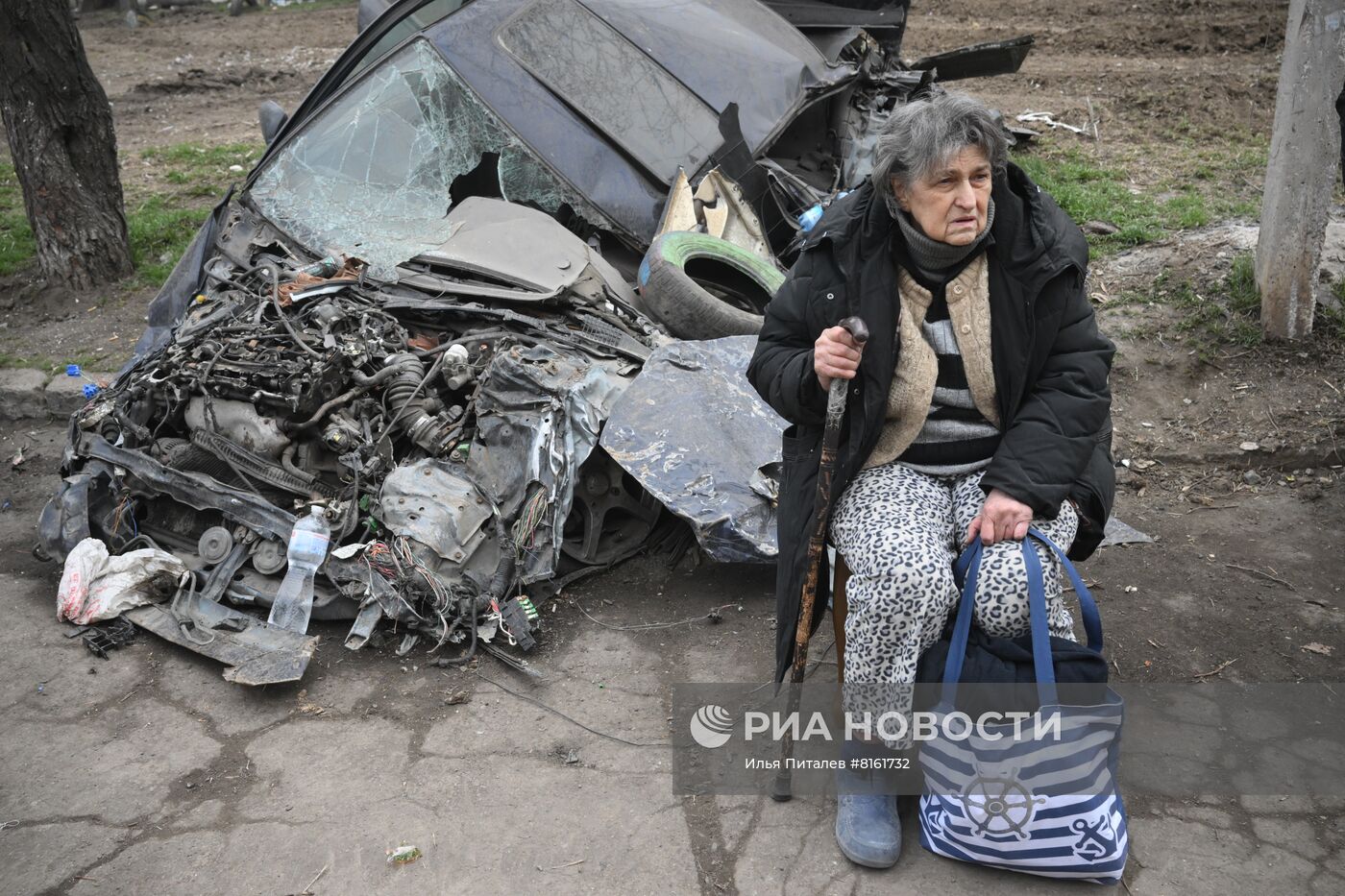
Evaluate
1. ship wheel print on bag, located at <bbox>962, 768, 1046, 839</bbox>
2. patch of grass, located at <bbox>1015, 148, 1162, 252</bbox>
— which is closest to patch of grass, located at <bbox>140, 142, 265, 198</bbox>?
patch of grass, located at <bbox>1015, 148, 1162, 252</bbox>

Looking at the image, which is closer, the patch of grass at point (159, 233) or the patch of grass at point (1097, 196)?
the patch of grass at point (1097, 196)

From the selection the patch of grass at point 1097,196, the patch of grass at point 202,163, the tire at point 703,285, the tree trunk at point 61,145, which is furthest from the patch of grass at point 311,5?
the tire at point 703,285

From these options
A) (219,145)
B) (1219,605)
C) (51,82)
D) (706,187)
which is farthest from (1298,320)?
(219,145)

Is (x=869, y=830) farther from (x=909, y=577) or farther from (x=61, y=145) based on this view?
(x=61, y=145)

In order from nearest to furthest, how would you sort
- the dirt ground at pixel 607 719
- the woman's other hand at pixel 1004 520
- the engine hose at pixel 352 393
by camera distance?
the woman's other hand at pixel 1004 520, the dirt ground at pixel 607 719, the engine hose at pixel 352 393

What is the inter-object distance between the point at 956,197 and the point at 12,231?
6.77 metres

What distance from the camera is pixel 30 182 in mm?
5996

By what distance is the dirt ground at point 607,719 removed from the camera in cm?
257

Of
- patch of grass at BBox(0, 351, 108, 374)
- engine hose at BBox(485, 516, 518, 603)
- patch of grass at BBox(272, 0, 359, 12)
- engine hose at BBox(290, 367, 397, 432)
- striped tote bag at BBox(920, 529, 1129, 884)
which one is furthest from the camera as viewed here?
patch of grass at BBox(272, 0, 359, 12)

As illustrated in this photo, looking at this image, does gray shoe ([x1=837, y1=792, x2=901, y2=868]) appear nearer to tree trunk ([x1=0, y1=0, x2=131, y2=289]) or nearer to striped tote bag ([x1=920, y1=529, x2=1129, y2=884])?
striped tote bag ([x1=920, y1=529, x2=1129, y2=884])

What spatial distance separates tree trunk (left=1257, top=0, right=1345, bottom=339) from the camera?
445cm

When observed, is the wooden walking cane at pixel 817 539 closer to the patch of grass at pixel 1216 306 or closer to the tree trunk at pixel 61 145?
the patch of grass at pixel 1216 306

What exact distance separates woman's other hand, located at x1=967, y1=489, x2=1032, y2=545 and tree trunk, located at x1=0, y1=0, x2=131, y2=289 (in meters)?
5.73

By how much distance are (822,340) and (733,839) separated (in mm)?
1260
